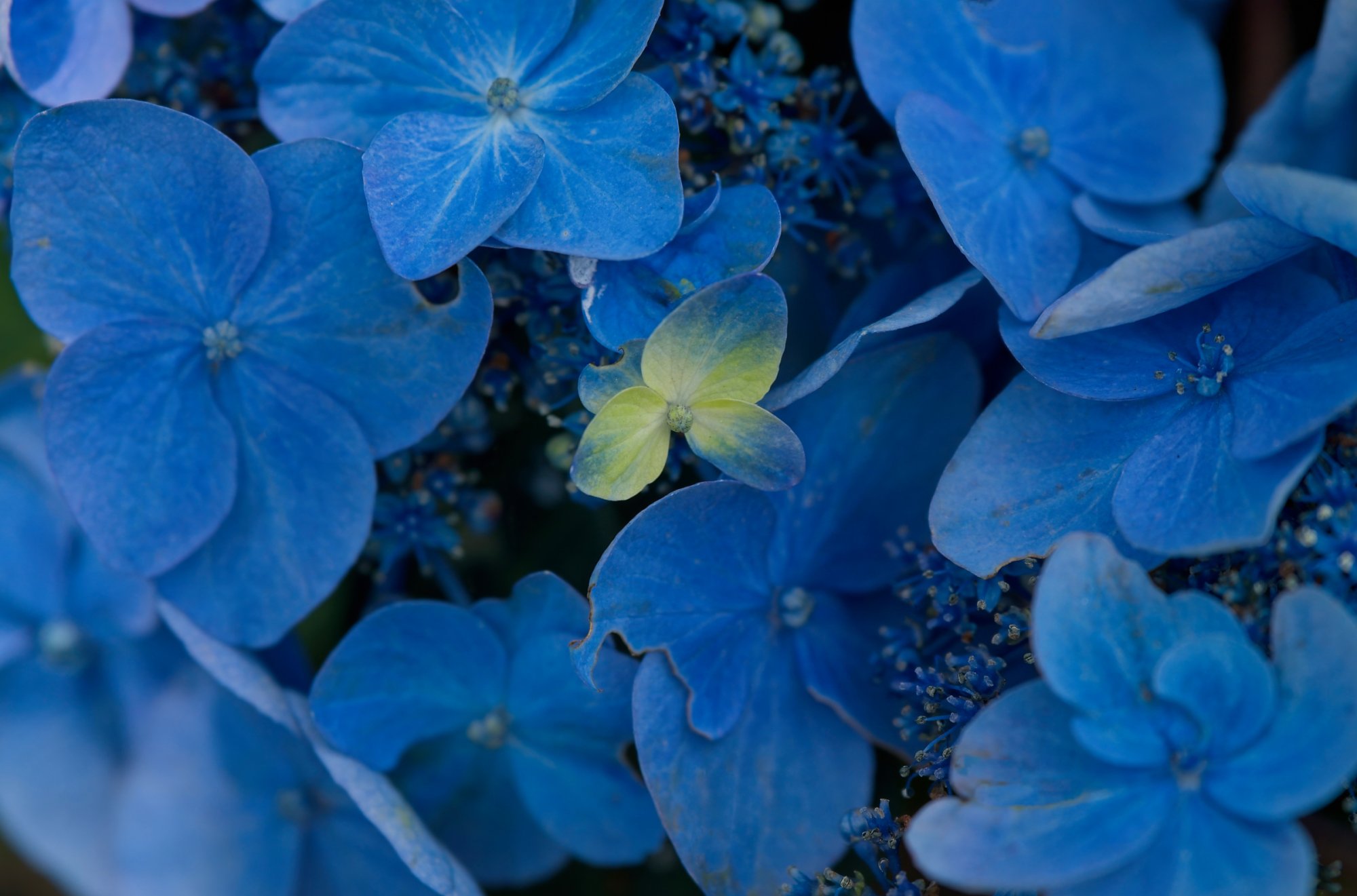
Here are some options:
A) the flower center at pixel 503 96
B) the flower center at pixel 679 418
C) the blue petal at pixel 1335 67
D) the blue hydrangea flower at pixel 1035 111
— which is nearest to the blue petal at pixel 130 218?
the flower center at pixel 503 96

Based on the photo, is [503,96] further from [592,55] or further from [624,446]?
[624,446]

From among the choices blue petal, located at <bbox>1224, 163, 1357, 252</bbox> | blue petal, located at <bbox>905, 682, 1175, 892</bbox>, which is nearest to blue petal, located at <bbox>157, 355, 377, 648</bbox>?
blue petal, located at <bbox>905, 682, 1175, 892</bbox>

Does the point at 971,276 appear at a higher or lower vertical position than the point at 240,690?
higher

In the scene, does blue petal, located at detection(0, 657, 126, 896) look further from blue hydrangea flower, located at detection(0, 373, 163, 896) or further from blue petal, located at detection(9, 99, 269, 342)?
blue petal, located at detection(9, 99, 269, 342)

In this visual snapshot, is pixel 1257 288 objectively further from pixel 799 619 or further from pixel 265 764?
pixel 265 764

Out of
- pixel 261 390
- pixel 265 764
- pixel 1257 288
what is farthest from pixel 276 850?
pixel 1257 288

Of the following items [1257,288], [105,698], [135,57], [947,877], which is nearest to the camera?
[947,877]

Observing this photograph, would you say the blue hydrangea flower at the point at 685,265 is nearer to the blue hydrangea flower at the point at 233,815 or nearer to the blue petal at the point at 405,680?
the blue petal at the point at 405,680
